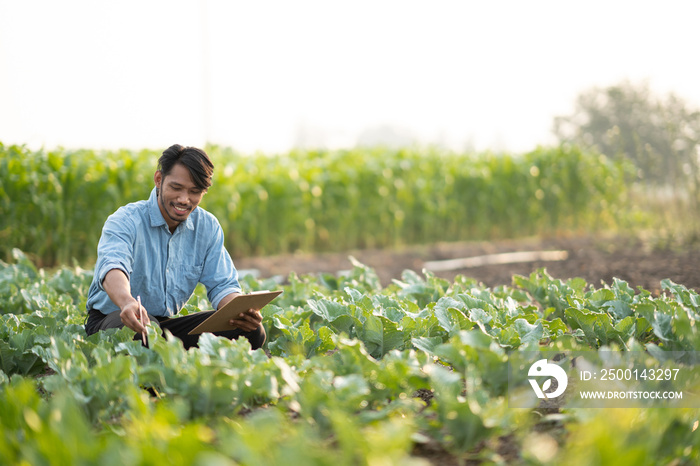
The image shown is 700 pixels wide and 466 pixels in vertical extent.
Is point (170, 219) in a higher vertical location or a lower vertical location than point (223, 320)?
higher

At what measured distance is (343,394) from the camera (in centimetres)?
186

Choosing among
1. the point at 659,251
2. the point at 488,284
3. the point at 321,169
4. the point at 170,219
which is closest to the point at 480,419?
the point at 170,219

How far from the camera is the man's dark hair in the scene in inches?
108

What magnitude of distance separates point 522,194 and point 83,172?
6.81 metres

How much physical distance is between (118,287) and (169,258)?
53 centimetres

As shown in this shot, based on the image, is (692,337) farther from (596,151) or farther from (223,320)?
(596,151)

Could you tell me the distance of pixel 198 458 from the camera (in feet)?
4.57

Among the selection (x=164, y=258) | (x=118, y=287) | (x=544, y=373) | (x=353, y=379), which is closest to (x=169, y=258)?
(x=164, y=258)

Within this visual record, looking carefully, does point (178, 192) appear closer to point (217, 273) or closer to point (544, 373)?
point (217, 273)

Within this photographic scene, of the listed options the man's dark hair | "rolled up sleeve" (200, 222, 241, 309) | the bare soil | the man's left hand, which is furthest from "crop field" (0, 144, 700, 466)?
the bare soil

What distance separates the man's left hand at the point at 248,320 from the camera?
275 centimetres

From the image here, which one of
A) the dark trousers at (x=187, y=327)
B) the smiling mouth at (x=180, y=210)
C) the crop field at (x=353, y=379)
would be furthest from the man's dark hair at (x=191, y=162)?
the crop field at (x=353, y=379)

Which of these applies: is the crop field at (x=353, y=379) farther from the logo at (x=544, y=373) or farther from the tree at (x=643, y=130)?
the tree at (x=643, y=130)

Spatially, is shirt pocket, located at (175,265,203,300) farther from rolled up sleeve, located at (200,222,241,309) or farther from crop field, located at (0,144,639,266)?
crop field, located at (0,144,639,266)
